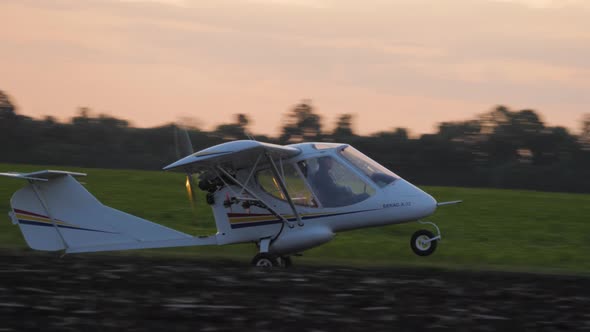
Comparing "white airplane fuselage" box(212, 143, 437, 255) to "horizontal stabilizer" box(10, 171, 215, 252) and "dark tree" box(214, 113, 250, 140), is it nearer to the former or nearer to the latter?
"horizontal stabilizer" box(10, 171, 215, 252)

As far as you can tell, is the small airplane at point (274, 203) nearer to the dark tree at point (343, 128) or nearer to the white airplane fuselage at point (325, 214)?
the white airplane fuselage at point (325, 214)

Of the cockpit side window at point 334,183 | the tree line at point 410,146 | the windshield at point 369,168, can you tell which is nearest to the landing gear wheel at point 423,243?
the windshield at point 369,168

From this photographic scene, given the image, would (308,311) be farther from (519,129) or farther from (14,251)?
(519,129)

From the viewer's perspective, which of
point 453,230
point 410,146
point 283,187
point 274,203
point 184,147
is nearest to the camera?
point 283,187

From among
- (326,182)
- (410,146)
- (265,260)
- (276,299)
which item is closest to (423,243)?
(326,182)

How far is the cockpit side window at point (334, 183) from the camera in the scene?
1598 centimetres

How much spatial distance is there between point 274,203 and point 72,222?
11.9ft

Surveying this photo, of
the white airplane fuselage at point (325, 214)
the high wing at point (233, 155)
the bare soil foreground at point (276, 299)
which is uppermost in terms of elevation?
the high wing at point (233, 155)

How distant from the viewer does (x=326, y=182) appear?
16.0 metres

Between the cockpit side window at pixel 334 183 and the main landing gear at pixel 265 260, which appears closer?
the main landing gear at pixel 265 260

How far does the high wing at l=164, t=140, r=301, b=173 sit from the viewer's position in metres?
15.1

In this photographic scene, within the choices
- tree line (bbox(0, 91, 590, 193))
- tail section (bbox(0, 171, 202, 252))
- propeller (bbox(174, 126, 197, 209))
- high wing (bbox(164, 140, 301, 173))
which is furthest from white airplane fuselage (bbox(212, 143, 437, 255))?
tree line (bbox(0, 91, 590, 193))

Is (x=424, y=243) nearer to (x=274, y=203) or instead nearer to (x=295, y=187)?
(x=295, y=187)

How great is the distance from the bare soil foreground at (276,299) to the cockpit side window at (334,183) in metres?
1.72
